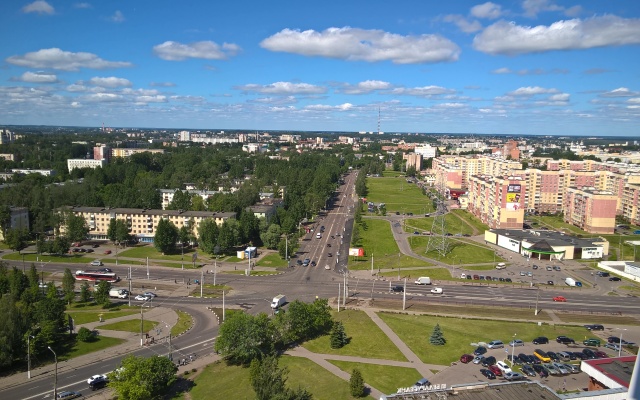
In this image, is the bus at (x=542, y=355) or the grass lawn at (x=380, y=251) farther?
the grass lawn at (x=380, y=251)

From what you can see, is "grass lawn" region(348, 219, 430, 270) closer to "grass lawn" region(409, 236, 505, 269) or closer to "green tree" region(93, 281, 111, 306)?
"grass lawn" region(409, 236, 505, 269)

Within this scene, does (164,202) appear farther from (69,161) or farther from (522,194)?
(69,161)

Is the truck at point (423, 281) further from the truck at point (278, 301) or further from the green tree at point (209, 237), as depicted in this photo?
the green tree at point (209, 237)

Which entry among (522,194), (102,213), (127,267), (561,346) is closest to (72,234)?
(102,213)

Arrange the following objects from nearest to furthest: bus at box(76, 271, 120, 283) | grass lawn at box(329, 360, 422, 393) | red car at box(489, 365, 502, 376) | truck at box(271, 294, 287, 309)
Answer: grass lawn at box(329, 360, 422, 393) < red car at box(489, 365, 502, 376) < truck at box(271, 294, 287, 309) < bus at box(76, 271, 120, 283)

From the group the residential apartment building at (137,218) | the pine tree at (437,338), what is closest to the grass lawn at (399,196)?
the residential apartment building at (137,218)

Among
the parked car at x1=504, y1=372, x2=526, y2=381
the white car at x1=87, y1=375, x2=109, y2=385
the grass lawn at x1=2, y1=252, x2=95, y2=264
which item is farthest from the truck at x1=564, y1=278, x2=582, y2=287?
the grass lawn at x1=2, y1=252, x2=95, y2=264
